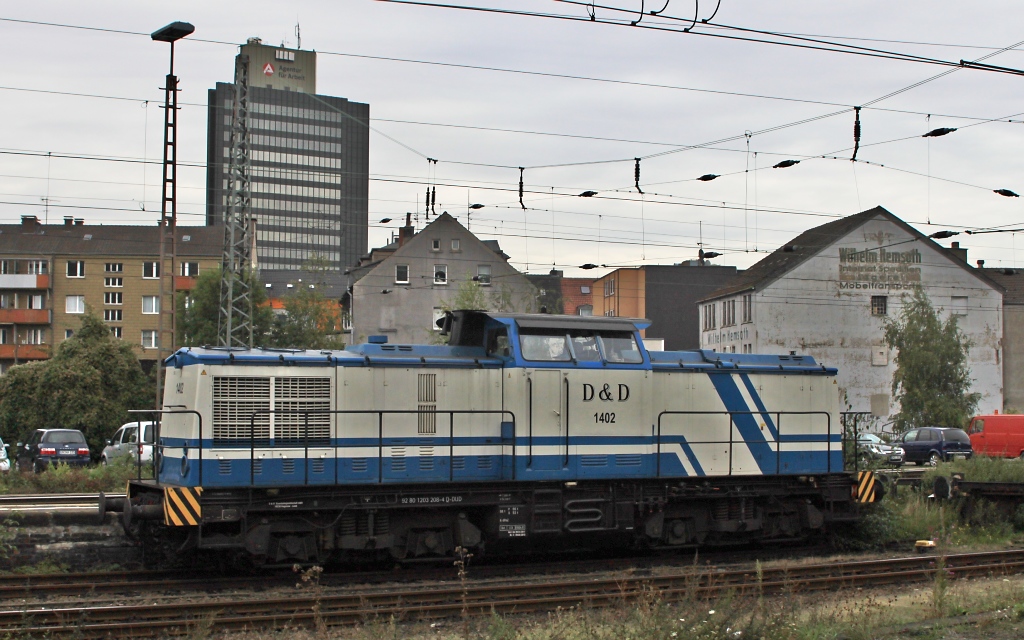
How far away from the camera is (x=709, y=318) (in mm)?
54438

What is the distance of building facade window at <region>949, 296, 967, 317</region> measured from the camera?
48550 millimetres

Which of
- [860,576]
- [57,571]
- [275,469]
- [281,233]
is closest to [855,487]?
[860,576]

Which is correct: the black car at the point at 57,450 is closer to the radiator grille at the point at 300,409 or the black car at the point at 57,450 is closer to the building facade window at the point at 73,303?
the radiator grille at the point at 300,409

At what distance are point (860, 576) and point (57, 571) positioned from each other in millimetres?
10601

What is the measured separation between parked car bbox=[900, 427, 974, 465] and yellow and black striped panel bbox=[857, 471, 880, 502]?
1775cm

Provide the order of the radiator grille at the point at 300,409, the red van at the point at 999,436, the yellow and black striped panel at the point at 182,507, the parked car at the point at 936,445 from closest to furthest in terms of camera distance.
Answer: the yellow and black striped panel at the point at 182,507 < the radiator grille at the point at 300,409 < the red van at the point at 999,436 < the parked car at the point at 936,445

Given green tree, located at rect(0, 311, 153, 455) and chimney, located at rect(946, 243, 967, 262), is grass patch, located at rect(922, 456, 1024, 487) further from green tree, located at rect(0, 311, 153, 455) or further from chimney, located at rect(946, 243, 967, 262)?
chimney, located at rect(946, 243, 967, 262)

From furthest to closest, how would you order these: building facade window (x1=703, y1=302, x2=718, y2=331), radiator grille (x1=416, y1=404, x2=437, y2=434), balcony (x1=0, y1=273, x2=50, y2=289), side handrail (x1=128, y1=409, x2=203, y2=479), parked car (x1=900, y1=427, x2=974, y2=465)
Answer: balcony (x1=0, y1=273, x2=50, y2=289), building facade window (x1=703, y1=302, x2=718, y2=331), parked car (x1=900, y1=427, x2=974, y2=465), radiator grille (x1=416, y1=404, x2=437, y2=434), side handrail (x1=128, y1=409, x2=203, y2=479)

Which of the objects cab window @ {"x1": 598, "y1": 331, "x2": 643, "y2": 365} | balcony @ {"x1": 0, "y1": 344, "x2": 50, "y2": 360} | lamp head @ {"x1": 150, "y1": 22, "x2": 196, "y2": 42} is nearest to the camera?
cab window @ {"x1": 598, "y1": 331, "x2": 643, "y2": 365}

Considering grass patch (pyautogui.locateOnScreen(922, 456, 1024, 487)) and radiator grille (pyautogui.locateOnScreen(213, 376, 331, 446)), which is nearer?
radiator grille (pyautogui.locateOnScreen(213, 376, 331, 446))

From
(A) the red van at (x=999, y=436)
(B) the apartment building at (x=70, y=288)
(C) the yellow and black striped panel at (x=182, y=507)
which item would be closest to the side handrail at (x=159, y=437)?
(C) the yellow and black striped panel at (x=182, y=507)

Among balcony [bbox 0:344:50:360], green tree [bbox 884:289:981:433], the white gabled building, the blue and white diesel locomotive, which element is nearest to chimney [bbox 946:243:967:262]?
the white gabled building

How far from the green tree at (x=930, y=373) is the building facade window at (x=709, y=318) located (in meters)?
12.1

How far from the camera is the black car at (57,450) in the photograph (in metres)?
27.1
